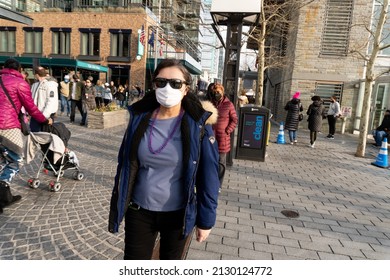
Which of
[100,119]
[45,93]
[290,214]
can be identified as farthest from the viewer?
[100,119]

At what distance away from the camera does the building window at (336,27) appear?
13836 mm

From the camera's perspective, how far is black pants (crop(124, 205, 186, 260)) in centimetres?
202

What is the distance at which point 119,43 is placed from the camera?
91.7 feet

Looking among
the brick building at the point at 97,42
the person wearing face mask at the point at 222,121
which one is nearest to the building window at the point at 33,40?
the brick building at the point at 97,42

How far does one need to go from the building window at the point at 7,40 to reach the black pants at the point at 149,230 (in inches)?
1390

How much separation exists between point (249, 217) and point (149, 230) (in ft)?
8.08

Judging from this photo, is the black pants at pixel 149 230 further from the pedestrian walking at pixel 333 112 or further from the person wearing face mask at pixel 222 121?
the pedestrian walking at pixel 333 112

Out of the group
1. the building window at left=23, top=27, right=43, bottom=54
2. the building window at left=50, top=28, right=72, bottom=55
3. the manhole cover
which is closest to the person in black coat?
the manhole cover

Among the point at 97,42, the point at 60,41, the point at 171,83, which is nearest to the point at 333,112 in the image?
the point at 171,83

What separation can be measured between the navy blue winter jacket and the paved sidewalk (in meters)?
1.33

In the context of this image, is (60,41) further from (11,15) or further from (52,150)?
(52,150)

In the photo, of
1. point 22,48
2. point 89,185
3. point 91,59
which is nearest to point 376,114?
point 89,185
